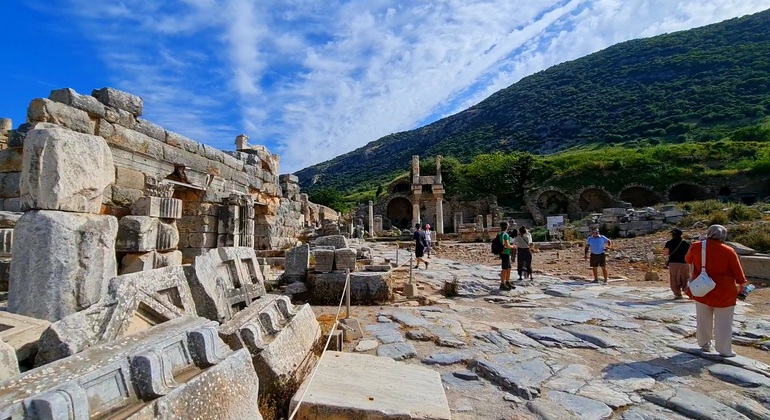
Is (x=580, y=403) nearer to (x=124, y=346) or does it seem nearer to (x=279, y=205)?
(x=124, y=346)

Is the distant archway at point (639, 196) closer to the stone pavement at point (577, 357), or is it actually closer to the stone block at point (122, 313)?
the stone pavement at point (577, 357)

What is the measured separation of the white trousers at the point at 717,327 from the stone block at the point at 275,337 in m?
4.43

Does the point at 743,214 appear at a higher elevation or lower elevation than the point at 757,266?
higher

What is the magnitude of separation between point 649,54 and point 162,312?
91.8 metres

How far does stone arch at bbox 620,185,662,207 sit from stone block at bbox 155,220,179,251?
39165 millimetres

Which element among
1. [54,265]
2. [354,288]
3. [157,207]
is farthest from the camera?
[354,288]

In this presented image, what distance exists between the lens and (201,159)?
9.47 m

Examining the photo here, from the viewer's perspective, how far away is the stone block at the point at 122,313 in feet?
7.14

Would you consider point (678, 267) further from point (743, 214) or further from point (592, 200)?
point (592, 200)

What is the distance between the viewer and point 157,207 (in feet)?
21.5

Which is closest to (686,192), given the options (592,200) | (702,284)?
(592,200)

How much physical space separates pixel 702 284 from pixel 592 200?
38.1m

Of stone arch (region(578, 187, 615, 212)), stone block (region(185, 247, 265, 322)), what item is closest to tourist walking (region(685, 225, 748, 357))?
stone block (region(185, 247, 265, 322))

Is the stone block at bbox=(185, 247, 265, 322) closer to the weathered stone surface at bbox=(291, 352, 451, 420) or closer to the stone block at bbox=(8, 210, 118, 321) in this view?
the stone block at bbox=(8, 210, 118, 321)
